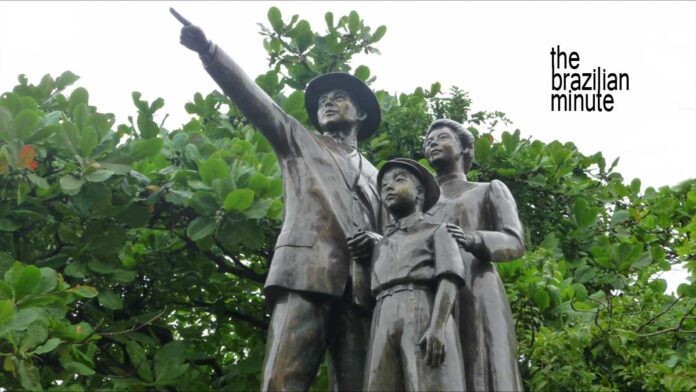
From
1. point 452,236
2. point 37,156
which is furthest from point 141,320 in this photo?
point 452,236

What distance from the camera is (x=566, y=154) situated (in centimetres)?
948

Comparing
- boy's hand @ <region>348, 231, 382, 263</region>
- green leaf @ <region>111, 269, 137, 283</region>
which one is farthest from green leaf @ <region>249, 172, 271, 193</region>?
boy's hand @ <region>348, 231, 382, 263</region>

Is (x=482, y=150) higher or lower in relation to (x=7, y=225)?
higher

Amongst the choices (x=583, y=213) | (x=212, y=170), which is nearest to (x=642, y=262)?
(x=583, y=213)

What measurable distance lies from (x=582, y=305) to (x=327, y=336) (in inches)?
127

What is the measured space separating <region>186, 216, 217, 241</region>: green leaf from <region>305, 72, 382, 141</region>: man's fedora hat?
3.95 ft

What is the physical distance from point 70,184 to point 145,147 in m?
0.64

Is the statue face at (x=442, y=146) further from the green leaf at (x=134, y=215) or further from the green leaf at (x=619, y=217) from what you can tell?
the green leaf at (x=619, y=217)

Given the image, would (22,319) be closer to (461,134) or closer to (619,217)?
(461,134)

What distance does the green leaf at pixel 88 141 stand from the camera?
7.23m

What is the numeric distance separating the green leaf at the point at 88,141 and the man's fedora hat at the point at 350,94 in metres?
1.67

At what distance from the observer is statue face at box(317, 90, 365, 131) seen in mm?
6258

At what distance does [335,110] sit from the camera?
246 inches

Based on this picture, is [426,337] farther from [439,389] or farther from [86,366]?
[86,366]
